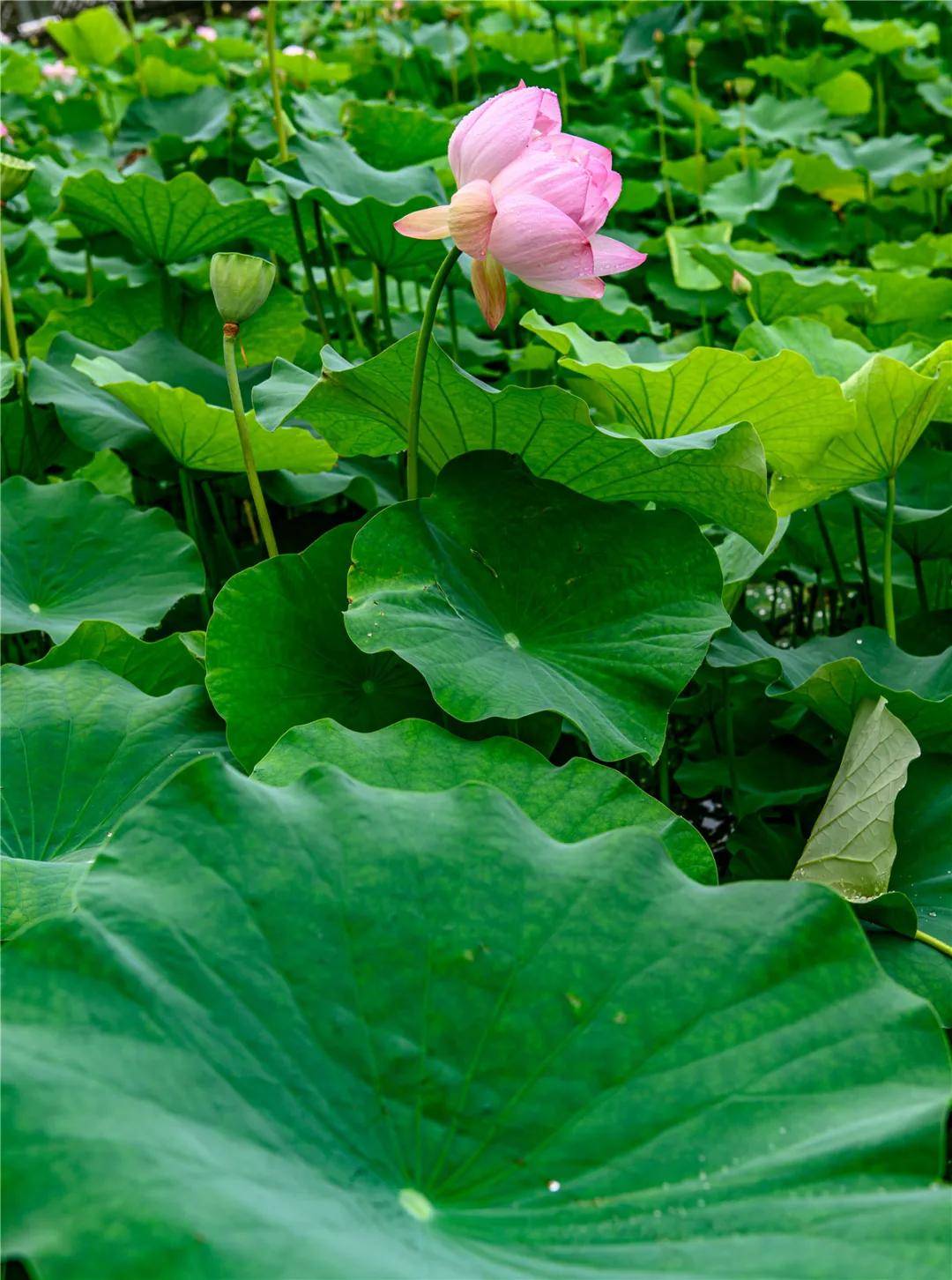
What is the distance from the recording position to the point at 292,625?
41.3 inches

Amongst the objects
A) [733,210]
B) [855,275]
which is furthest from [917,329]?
[733,210]

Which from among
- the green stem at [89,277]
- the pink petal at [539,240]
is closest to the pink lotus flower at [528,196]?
the pink petal at [539,240]

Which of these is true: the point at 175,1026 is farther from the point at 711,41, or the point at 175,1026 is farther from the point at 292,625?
the point at 711,41

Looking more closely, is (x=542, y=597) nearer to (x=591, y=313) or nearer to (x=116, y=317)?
(x=591, y=313)

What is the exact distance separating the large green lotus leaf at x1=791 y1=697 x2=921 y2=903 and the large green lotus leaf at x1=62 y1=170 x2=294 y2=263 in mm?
1051

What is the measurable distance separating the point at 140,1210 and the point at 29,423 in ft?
4.21

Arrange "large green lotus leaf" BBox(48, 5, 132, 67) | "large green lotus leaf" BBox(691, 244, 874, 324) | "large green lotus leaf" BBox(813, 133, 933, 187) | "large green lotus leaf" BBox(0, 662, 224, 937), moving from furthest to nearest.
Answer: "large green lotus leaf" BBox(48, 5, 132, 67)
"large green lotus leaf" BBox(813, 133, 933, 187)
"large green lotus leaf" BBox(691, 244, 874, 324)
"large green lotus leaf" BBox(0, 662, 224, 937)

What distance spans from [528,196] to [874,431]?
1.46ft

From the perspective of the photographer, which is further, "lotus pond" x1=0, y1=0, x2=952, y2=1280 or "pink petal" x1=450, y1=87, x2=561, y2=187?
"pink petal" x1=450, y1=87, x2=561, y2=187

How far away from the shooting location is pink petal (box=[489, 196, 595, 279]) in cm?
85

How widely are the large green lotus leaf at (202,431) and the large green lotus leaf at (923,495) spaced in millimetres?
605

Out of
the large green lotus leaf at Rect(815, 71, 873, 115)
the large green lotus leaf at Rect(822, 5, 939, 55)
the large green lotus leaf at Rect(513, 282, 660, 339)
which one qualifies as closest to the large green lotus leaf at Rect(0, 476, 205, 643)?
the large green lotus leaf at Rect(513, 282, 660, 339)

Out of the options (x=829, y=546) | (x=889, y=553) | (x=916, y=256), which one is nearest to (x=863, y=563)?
(x=829, y=546)

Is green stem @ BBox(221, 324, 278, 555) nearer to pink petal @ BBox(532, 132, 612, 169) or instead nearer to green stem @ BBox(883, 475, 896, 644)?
pink petal @ BBox(532, 132, 612, 169)
